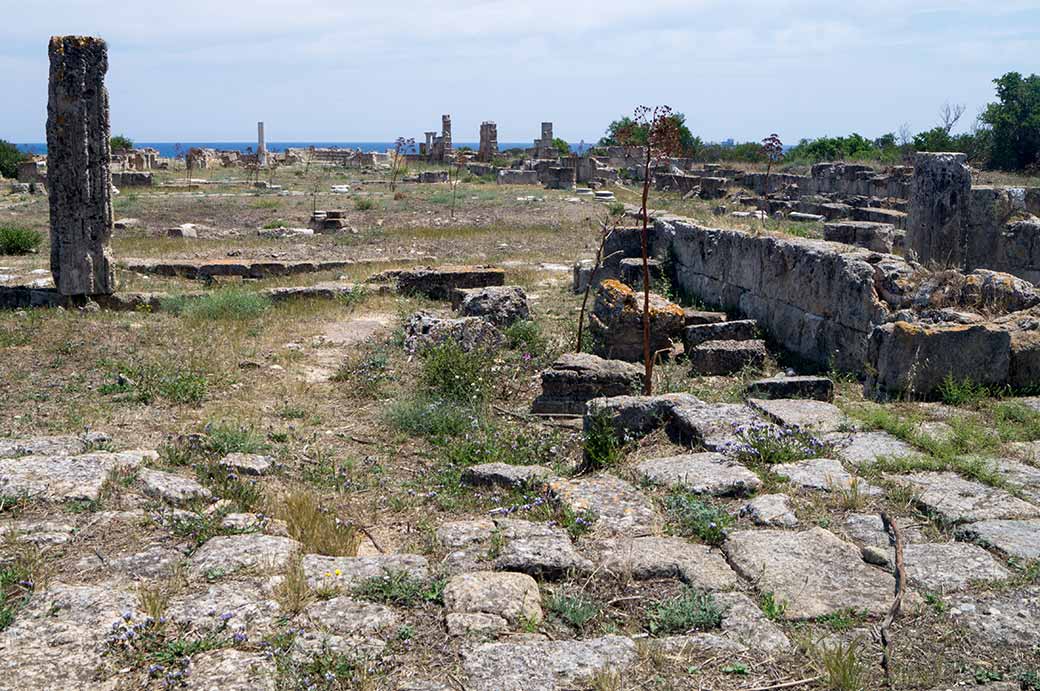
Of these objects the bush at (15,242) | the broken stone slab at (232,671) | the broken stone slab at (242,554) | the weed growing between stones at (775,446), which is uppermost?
the bush at (15,242)

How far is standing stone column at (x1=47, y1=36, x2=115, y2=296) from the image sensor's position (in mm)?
11297

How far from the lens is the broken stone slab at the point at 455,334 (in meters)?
9.27

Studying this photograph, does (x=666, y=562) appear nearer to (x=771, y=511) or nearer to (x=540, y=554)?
(x=540, y=554)

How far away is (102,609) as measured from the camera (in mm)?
3572

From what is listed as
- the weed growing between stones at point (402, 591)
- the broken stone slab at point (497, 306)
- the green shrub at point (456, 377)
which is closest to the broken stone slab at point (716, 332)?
the green shrub at point (456, 377)

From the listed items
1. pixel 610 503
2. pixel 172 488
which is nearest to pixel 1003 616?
pixel 610 503

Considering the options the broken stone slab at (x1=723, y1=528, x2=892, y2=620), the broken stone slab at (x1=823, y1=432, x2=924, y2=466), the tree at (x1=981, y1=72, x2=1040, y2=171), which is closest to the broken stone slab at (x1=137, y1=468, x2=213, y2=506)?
the broken stone slab at (x1=723, y1=528, x2=892, y2=620)

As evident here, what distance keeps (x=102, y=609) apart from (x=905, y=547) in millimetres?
3576

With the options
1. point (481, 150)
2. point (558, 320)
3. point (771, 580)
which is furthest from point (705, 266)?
point (481, 150)

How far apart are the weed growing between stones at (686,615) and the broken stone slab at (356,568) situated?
1.04 meters

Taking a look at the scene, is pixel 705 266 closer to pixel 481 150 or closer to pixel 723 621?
pixel 723 621

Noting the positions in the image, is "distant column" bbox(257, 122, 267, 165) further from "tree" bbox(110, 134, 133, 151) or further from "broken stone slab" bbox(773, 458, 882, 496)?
"broken stone slab" bbox(773, 458, 882, 496)

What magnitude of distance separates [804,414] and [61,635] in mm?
4772

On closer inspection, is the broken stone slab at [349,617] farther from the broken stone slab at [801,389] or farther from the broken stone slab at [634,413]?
the broken stone slab at [801,389]
